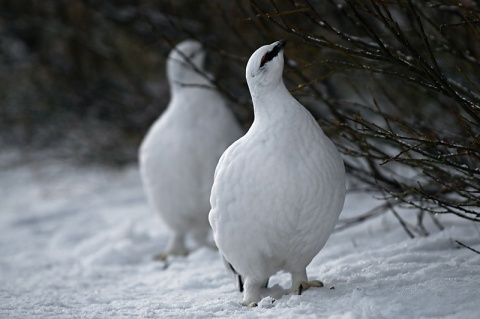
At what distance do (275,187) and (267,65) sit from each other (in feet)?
1.56

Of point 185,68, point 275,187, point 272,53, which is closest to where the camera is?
point 275,187

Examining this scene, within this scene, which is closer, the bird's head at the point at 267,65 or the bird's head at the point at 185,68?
the bird's head at the point at 267,65

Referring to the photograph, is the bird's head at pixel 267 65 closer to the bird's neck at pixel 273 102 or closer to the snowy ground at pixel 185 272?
the bird's neck at pixel 273 102

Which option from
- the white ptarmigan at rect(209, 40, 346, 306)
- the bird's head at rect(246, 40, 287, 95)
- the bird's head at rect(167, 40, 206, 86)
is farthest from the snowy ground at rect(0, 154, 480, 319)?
the bird's head at rect(167, 40, 206, 86)

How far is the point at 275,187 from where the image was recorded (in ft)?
8.09

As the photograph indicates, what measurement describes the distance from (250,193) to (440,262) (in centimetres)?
90

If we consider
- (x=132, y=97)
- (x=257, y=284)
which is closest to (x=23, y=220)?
(x=132, y=97)

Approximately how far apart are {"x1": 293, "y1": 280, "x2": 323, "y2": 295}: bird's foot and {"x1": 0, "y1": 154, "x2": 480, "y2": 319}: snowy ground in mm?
59

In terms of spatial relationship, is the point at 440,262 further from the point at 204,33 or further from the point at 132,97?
the point at 132,97

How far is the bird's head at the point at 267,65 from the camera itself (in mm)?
2584

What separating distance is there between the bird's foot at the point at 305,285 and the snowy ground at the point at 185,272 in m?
0.06

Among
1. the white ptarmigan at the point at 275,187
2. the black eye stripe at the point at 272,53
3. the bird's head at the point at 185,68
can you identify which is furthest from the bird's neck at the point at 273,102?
the bird's head at the point at 185,68

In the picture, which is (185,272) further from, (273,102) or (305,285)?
(273,102)

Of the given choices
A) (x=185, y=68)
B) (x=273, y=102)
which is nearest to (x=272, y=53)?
(x=273, y=102)
